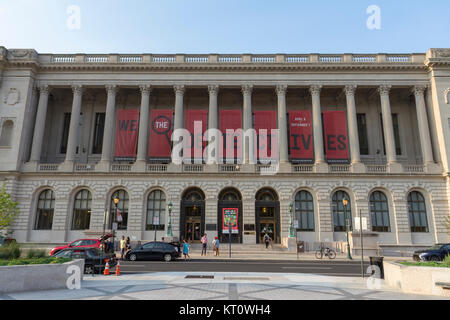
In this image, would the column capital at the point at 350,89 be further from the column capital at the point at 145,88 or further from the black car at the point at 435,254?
the column capital at the point at 145,88

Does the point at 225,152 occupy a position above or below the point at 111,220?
above

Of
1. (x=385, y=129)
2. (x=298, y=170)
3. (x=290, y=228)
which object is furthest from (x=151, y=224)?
(x=385, y=129)

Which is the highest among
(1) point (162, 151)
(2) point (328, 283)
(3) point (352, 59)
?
(3) point (352, 59)

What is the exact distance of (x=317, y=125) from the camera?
36.7 metres

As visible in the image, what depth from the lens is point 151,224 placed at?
34938 millimetres

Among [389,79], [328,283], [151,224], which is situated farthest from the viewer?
[389,79]

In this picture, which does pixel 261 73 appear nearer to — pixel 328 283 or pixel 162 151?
pixel 162 151

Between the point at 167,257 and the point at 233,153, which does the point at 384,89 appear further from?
the point at 167,257

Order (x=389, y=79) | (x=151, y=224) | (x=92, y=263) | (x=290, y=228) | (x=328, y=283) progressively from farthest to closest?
(x=389, y=79) → (x=151, y=224) → (x=290, y=228) → (x=92, y=263) → (x=328, y=283)

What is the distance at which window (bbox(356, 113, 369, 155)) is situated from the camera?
39.8 m

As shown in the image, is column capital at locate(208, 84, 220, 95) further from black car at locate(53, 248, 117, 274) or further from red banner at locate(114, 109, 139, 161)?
black car at locate(53, 248, 117, 274)

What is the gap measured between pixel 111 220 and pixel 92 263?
20.1 metres

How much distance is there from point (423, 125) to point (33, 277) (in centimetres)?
4068

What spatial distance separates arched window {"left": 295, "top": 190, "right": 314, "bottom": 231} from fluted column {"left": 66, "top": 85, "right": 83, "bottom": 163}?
2714cm
